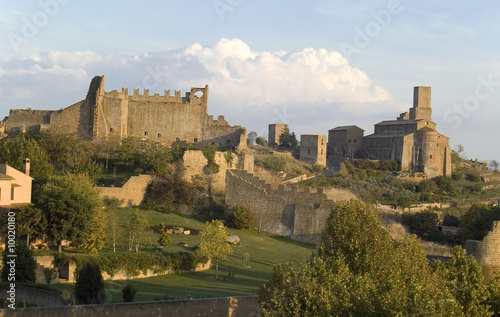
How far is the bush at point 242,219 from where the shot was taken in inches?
1526

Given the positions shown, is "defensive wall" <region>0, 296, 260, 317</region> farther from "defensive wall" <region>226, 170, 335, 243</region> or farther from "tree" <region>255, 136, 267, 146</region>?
"tree" <region>255, 136, 267, 146</region>

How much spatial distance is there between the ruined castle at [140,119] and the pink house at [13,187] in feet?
51.6

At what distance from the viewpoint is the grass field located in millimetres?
25234

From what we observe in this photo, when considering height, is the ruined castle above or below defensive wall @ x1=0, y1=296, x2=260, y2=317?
above

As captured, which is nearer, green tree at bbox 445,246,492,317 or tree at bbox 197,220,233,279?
green tree at bbox 445,246,492,317

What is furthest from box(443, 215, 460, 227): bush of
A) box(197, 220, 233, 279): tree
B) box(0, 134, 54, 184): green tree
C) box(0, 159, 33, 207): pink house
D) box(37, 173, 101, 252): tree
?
box(0, 159, 33, 207): pink house

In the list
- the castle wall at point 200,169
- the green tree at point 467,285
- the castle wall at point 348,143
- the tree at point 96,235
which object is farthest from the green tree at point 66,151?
the castle wall at point 348,143

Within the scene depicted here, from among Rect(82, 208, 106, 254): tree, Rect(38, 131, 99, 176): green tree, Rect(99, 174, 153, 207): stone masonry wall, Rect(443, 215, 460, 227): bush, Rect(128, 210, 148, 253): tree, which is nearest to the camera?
Rect(82, 208, 106, 254): tree

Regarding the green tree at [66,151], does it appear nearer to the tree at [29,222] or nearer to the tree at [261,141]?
the tree at [29,222]

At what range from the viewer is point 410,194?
52688mm

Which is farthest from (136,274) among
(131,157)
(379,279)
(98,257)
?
(131,157)

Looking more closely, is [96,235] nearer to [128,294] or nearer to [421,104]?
[128,294]

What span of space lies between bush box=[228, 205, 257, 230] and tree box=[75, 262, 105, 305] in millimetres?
16147

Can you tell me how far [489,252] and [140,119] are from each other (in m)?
27.1
